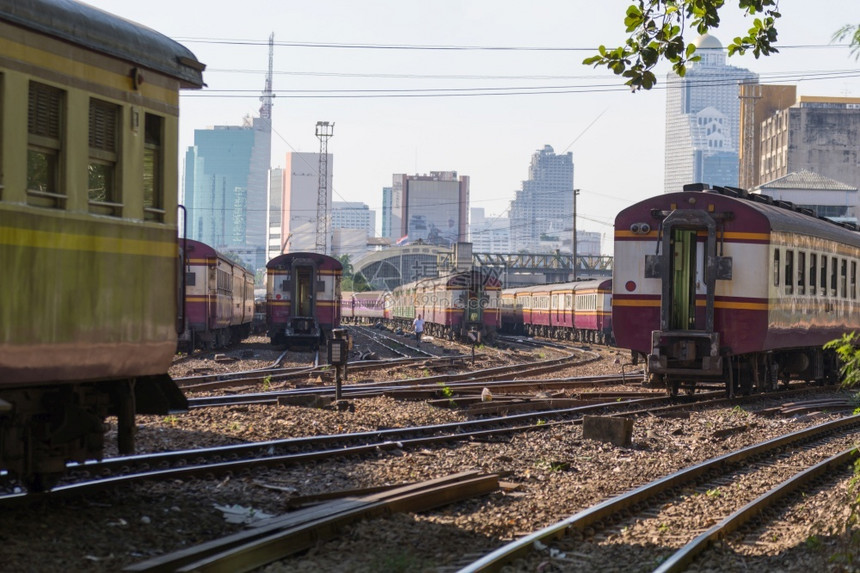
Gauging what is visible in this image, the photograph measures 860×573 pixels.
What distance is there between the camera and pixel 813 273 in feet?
64.8

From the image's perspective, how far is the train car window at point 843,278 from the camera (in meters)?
21.4

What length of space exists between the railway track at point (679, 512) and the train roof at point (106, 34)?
4140 millimetres

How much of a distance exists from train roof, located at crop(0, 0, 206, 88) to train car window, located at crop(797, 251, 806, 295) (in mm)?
12891

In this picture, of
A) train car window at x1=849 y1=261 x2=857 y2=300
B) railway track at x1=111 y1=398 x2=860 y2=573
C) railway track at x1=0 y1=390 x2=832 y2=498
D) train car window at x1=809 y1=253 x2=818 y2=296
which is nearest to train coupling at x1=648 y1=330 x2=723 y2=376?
railway track at x1=0 y1=390 x2=832 y2=498

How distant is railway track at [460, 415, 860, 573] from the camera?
7273 millimetres

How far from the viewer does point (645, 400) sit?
17828 millimetres

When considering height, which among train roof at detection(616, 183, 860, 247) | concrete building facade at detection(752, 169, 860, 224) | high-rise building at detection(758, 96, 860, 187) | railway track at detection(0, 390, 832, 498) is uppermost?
high-rise building at detection(758, 96, 860, 187)

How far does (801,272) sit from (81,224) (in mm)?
14455

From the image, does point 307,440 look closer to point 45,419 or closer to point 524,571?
point 45,419

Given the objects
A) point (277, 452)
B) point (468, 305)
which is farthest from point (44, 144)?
point (468, 305)

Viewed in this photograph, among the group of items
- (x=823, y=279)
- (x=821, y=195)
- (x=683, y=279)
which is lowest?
(x=683, y=279)

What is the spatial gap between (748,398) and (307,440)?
9.74 m

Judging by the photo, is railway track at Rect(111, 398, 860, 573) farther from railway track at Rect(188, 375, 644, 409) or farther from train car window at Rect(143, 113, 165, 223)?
railway track at Rect(188, 375, 644, 409)

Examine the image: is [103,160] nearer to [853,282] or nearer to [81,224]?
[81,224]
